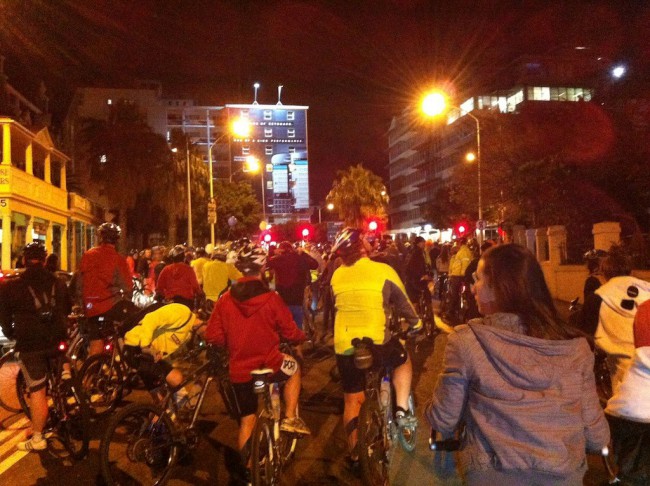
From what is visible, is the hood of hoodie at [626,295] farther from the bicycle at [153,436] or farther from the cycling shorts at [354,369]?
the bicycle at [153,436]

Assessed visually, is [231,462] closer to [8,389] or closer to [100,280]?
[100,280]

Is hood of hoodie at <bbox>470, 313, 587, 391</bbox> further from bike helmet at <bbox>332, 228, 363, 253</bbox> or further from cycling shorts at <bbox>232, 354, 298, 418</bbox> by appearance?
bike helmet at <bbox>332, 228, 363, 253</bbox>

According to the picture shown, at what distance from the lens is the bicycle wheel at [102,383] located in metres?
7.68

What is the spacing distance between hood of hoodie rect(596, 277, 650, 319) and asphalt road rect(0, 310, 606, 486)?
1539 mm

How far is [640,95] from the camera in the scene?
2489cm

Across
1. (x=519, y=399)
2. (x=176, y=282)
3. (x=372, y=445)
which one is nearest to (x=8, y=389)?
(x=176, y=282)

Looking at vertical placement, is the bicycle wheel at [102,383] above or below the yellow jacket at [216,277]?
below

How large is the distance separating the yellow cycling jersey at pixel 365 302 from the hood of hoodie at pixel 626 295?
1.57 meters

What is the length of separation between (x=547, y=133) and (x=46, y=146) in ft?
71.6

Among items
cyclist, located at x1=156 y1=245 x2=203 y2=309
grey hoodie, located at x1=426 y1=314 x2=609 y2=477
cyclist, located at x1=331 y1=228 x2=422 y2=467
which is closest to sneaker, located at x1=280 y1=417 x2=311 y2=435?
cyclist, located at x1=331 y1=228 x2=422 y2=467

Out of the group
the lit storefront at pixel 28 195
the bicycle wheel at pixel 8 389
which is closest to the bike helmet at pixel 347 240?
the bicycle wheel at pixel 8 389

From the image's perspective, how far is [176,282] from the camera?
1007cm

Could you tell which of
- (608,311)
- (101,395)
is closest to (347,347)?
(608,311)

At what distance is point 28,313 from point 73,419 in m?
1.15
